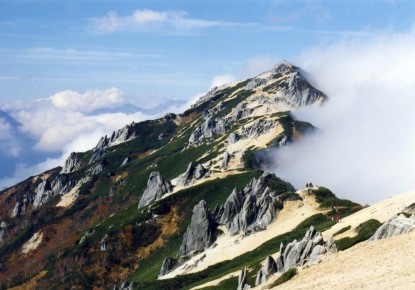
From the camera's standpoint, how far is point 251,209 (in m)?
150

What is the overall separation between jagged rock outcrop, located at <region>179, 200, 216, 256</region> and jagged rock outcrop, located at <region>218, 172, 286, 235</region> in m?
6.38

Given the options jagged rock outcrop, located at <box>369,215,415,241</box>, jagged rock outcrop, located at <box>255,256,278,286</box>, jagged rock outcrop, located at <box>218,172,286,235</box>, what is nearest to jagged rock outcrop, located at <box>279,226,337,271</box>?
jagged rock outcrop, located at <box>255,256,278,286</box>

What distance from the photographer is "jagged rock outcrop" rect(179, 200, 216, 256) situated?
153875mm

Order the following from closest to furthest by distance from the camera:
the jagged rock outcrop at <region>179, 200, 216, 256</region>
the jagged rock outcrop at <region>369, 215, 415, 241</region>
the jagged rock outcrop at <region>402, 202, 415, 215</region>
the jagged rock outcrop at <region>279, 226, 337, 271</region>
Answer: the jagged rock outcrop at <region>369, 215, 415, 241</region>, the jagged rock outcrop at <region>279, 226, 337, 271</region>, the jagged rock outcrop at <region>402, 202, 415, 215</region>, the jagged rock outcrop at <region>179, 200, 216, 256</region>

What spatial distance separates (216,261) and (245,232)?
626 inches

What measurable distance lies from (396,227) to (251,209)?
93.0m

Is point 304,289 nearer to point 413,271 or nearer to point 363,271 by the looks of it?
point 363,271

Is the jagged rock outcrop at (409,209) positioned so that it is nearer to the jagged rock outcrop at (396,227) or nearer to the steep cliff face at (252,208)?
the jagged rock outcrop at (396,227)

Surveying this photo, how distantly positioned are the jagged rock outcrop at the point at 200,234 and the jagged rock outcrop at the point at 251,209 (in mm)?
6384

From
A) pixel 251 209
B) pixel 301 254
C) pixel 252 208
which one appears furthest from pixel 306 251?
pixel 252 208

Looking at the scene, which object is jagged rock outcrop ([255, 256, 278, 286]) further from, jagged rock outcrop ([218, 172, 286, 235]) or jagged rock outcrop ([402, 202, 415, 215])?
jagged rock outcrop ([218, 172, 286, 235])

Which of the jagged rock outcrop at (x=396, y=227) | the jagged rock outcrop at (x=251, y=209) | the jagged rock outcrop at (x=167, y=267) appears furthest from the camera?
the jagged rock outcrop at (x=167, y=267)

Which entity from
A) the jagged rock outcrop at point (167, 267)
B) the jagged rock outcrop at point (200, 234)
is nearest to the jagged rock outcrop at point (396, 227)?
the jagged rock outcrop at point (167, 267)

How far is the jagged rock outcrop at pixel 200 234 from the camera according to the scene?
154 metres
